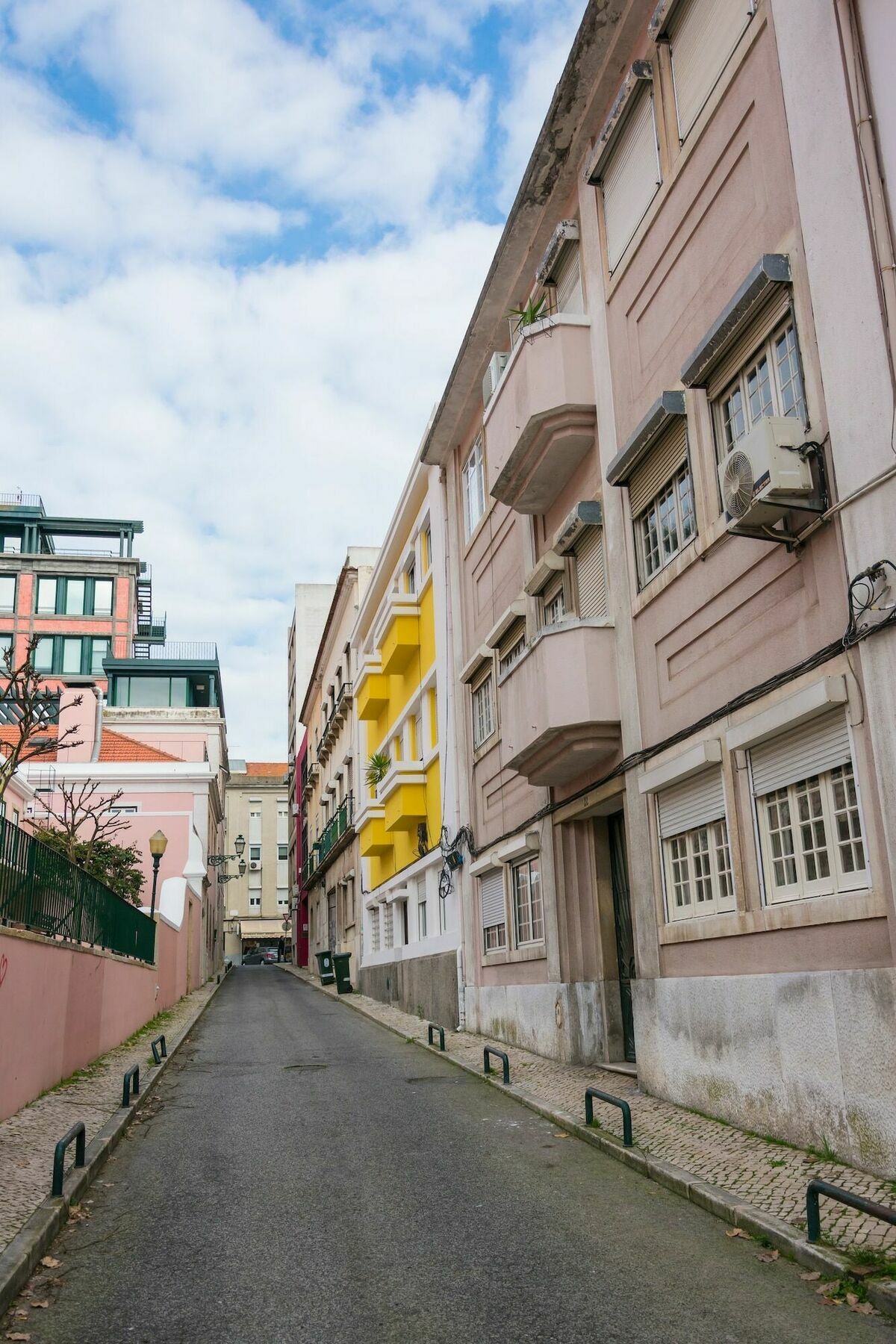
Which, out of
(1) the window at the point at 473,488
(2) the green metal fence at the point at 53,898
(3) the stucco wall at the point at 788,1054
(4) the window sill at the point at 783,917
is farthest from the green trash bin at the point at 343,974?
(4) the window sill at the point at 783,917

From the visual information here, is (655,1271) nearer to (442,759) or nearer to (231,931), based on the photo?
(442,759)

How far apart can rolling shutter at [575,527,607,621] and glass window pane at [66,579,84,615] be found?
198 ft

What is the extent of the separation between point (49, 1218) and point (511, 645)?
10713mm

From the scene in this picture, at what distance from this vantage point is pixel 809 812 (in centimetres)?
830

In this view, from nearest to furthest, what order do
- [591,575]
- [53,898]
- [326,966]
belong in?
[53,898] → [591,575] → [326,966]

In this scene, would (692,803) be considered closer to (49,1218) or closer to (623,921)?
(623,921)

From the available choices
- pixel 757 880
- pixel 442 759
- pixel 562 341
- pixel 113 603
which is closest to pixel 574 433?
pixel 562 341

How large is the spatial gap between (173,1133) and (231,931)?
74754mm

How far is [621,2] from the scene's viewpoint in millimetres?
11180

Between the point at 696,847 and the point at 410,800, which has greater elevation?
the point at 410,800

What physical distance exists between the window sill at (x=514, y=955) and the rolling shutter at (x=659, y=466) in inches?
235

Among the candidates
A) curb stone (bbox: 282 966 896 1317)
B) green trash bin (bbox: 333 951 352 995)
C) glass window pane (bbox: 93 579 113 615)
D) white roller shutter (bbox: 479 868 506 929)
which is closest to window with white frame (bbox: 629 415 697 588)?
curb stone (bbox: 282 966 896 1317)

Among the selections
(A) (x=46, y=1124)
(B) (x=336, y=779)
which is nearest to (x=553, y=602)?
(A) (x=46, y=1124)

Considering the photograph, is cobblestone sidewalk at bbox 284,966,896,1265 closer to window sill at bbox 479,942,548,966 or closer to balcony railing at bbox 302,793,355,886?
window sill at bbox 479,942,548,966
